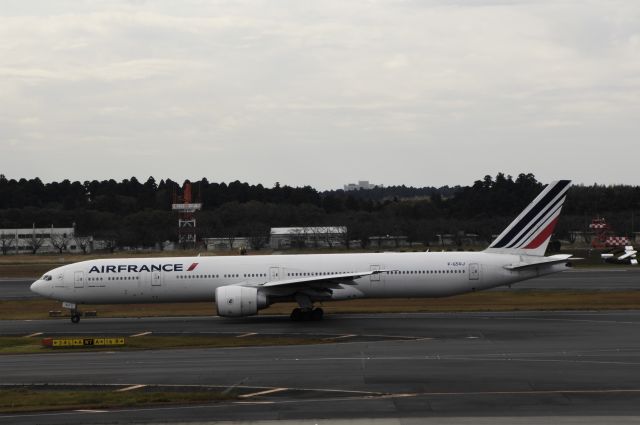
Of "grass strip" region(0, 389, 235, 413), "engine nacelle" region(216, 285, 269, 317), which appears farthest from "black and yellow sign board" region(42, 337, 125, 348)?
"grass strip" region(0, 389, 235, 413)

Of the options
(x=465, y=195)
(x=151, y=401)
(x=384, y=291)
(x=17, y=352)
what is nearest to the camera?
(x=151, y=401)

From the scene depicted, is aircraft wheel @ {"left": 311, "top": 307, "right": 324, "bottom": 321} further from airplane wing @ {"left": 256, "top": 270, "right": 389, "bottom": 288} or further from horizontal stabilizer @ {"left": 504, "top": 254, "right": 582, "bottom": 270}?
horizontal stabilizer @ {"left": 504, "top": 254, "right": 582, "bottom": 270}

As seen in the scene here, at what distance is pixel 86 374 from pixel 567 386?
15.3 m

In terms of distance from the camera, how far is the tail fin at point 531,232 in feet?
144

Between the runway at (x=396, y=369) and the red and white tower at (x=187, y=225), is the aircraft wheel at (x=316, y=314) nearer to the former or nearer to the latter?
the runway at (x=396, y=369)

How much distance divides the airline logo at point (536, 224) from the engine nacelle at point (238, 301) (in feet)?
41.2

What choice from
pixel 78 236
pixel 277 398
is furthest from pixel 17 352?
pixel 78 236

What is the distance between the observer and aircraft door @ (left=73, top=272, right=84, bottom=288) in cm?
4453

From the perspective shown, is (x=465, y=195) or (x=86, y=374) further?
(x=465, y=195)

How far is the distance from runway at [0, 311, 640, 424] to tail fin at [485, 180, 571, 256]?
3.62 m

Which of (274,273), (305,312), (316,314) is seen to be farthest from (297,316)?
(274,273)

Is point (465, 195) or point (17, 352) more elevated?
point (465, 195)

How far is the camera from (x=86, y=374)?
1131 inches

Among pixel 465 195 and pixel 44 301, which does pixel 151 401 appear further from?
pixel 465 195
